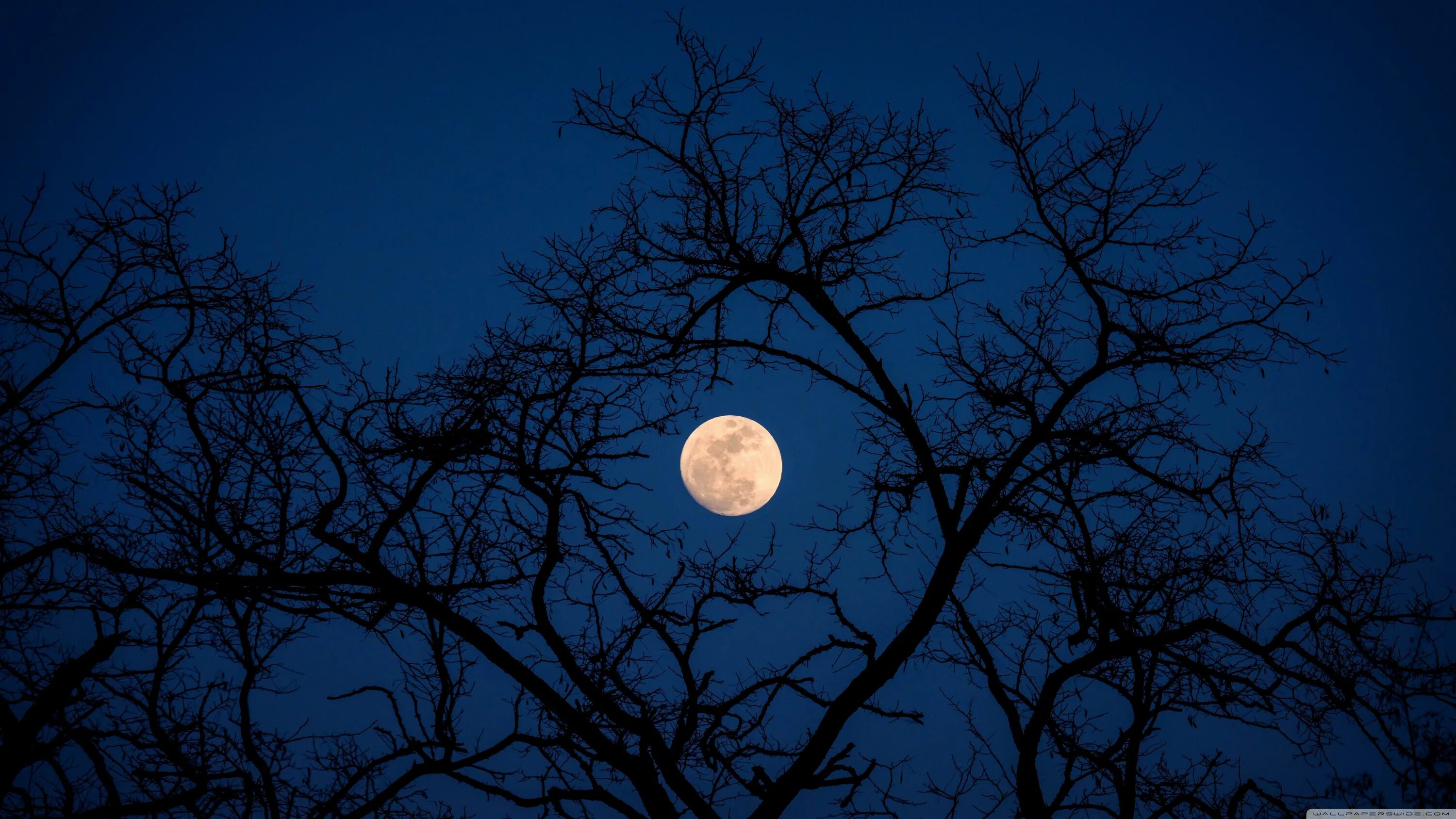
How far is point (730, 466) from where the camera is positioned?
33.4 feet

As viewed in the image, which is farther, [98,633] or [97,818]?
[98,633]

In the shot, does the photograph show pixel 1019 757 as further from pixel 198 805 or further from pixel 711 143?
pixel 198 805

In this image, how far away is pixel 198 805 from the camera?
244 inches

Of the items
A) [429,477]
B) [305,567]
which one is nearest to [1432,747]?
[429,477]

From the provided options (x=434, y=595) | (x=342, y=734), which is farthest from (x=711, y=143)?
(x=342, y=734)

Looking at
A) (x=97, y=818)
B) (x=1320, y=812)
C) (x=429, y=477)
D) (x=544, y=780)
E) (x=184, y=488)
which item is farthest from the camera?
(x=544, y=780)

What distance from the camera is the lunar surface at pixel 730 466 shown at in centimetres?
961

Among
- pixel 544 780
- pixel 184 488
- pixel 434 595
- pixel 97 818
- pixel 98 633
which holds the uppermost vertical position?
pixel 184 488

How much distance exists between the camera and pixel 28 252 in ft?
19.3

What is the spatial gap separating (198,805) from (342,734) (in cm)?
129

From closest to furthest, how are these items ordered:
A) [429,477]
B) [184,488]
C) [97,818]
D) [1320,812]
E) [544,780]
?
[97,818] → [429,477] → [184,488] → [1320,812] → [544,780]

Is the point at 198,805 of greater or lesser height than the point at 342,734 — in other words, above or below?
below

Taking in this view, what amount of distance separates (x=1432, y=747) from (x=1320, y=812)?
4.70 feet

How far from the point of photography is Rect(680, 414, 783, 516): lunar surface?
961cm
